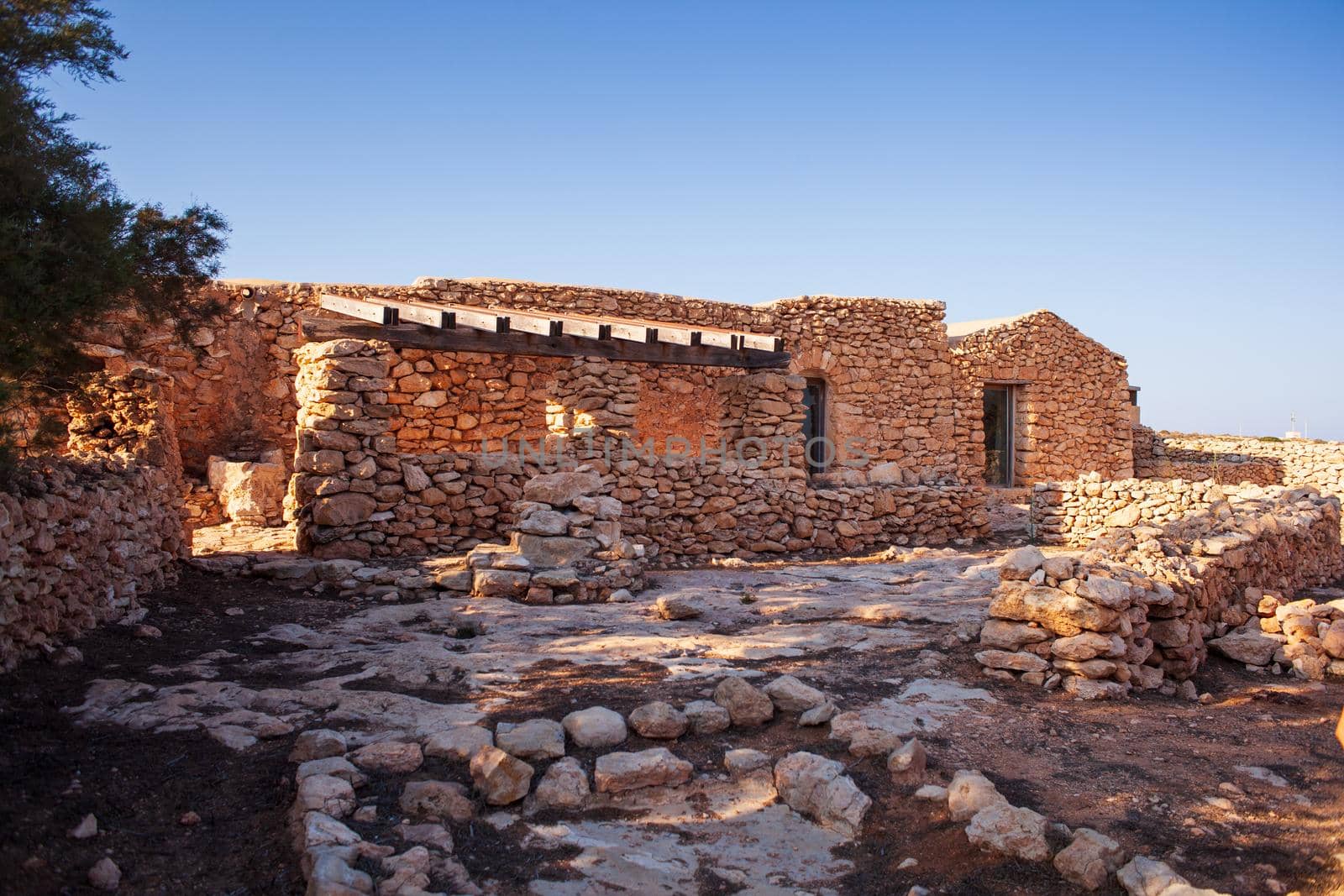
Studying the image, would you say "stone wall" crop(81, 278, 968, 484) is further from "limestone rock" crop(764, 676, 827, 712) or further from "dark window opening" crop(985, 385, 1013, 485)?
"limestone rock" crop(764, 676, 827, 712)

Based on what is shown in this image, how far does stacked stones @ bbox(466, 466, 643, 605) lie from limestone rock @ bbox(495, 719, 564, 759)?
322cm

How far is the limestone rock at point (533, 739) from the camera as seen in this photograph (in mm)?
3932

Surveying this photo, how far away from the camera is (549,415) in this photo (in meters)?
12.0

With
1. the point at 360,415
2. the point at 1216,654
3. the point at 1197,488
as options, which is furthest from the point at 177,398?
the point at 1197,488

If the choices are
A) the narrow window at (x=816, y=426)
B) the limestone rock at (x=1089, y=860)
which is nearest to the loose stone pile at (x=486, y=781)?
the limestone rock at (x=1089, y=860)

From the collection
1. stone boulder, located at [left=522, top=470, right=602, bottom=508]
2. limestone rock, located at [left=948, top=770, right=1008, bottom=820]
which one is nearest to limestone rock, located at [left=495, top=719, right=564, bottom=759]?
limestone rock, located at [left=948, top=770, right=1008, bottom=820]

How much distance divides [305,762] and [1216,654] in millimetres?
5990

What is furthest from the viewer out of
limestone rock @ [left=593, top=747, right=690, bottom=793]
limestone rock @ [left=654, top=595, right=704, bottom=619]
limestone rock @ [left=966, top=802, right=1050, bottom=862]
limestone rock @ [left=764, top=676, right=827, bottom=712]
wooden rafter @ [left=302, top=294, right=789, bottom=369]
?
wooden rafter @ [left=302, top=294, right=789, bottom=369]

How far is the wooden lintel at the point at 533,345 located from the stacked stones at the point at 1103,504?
504cm

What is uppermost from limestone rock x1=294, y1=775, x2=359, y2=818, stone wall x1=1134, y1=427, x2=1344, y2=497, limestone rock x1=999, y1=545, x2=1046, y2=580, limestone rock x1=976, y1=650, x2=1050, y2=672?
stone wall x1=1134, y1=427, x2=1344, y2=497

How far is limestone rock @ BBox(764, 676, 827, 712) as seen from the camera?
4500mm

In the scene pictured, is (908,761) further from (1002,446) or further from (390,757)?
(1002,446)

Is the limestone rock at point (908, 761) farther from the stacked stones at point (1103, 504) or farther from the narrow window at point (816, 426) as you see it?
the narrow window at point (816, 426)

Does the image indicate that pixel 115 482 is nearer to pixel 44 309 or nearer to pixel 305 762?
pixel 44 309
